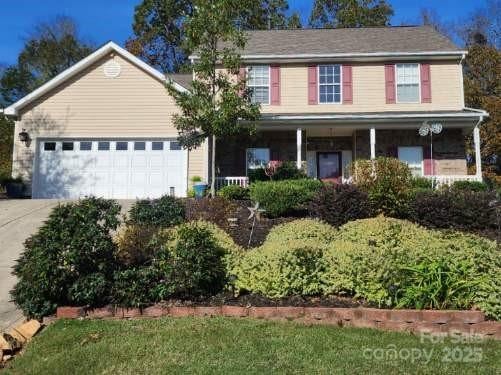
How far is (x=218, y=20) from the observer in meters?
13.8

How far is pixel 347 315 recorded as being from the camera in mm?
5199

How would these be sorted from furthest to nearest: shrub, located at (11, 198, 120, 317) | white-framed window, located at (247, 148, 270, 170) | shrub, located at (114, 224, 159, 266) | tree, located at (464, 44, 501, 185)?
tree, located at (464, 44, 501, 185) → white-framed window, located at (247, 148, 270, 170) → shrub, located at (114, 224, 159, 266) → shrub, located at (11, 198, 120, 317)

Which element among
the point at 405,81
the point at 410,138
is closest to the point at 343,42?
the point at 405,81

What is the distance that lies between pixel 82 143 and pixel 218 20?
676cm

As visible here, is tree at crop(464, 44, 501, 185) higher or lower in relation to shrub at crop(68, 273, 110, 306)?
higher

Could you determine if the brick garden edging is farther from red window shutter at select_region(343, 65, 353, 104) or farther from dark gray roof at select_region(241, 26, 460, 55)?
dark gray roof at select_region(241, 26, 460, 55)

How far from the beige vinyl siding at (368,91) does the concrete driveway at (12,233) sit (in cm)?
909

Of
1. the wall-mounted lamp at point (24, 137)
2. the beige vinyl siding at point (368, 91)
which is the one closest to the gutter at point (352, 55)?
the beige vinyl siding at point (368, 91)

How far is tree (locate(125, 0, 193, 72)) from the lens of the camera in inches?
1372

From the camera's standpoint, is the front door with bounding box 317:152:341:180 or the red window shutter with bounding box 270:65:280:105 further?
the front door with bounding box 317:152:341:180

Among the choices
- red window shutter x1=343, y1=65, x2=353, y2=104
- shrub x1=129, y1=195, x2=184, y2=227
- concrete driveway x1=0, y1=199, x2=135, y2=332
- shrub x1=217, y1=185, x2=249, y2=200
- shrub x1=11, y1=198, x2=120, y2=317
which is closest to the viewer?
shrub x1=11, y1=198, x2=120, y2=317

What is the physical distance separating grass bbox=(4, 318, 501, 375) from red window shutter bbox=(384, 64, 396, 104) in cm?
1414

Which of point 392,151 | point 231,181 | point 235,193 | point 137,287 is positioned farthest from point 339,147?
point 137,287

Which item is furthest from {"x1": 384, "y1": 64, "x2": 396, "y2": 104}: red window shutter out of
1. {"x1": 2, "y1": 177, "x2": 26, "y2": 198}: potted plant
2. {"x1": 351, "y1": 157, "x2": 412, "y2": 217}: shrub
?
{"x1": 2, "y1": 177, "x2": 26, "y2": 198}: potted plant
